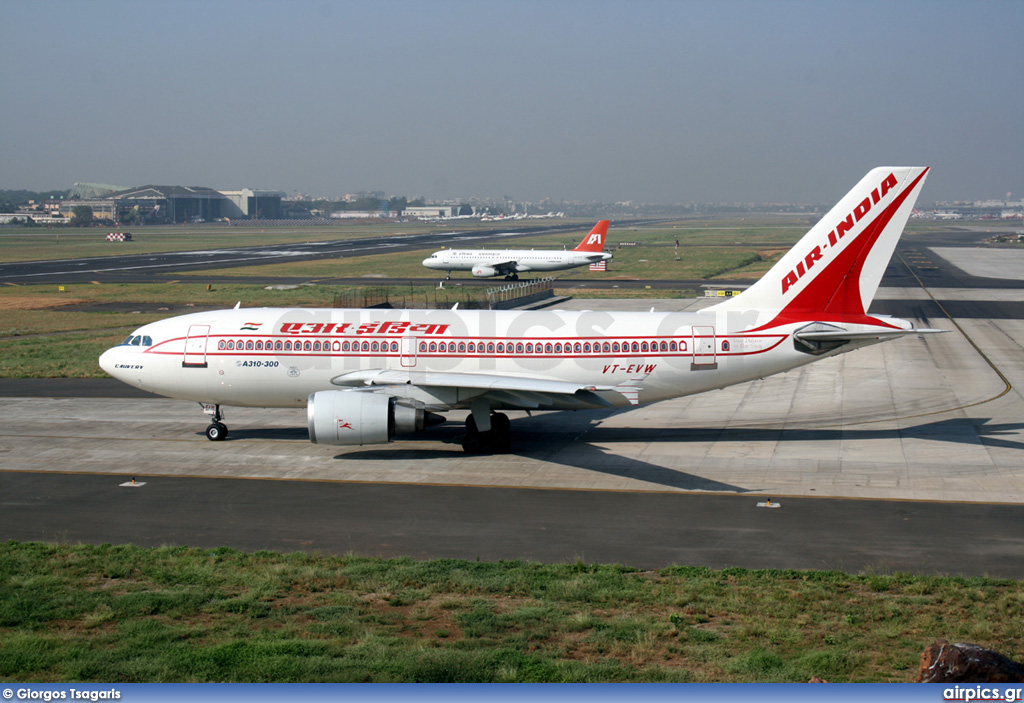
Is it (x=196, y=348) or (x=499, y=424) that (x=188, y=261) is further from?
(x=499, y=424)

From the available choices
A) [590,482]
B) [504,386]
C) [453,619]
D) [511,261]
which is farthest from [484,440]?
[511,261]

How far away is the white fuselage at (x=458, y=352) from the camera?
29625 millimetres

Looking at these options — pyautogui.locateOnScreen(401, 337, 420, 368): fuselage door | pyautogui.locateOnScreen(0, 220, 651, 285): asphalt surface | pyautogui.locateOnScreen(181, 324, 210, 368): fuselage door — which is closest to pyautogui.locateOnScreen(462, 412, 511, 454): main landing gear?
pyautogui.locateOnScreen(401, 337, 420, 368): fuselage door

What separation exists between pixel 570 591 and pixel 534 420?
18.3 meters

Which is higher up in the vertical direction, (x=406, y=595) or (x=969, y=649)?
(x=969, y=649)

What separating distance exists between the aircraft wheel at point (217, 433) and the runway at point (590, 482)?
566 mm

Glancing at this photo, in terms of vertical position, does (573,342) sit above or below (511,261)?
below

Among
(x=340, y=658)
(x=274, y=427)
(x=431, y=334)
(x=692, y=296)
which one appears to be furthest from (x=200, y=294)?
(x=340, y=658)

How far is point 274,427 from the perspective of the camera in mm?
33875

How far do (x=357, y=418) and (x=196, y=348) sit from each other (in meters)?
7.67

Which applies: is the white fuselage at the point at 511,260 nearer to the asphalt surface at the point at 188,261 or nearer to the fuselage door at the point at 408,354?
the asphalt surface at the point at 188,261

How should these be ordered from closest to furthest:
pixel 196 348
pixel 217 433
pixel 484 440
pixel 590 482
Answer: pixel 590 482, pixel 484 440, pixel 196 348, pixel 217 433

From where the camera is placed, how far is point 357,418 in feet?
88.5

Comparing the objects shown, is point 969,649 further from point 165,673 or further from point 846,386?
point 846,386
